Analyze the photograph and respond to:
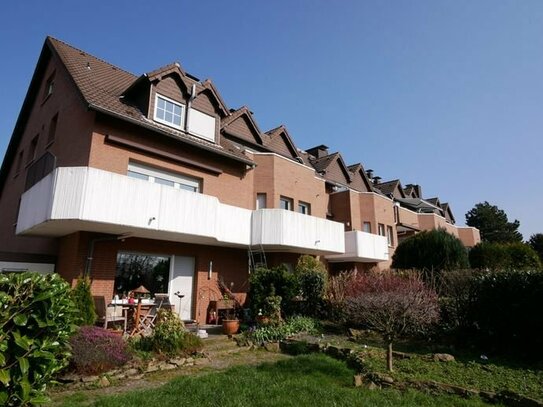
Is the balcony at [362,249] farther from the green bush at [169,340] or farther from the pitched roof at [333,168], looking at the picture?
the green bush at [169,340]

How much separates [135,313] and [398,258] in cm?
1638

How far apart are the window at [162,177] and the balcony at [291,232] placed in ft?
10.8

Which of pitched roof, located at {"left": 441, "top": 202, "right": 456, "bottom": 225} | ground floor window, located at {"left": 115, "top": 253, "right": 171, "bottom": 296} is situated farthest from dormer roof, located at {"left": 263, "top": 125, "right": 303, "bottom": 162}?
pitched roof, located at {"left": 441, "top": 202, "right": 456, "bottom": 225}

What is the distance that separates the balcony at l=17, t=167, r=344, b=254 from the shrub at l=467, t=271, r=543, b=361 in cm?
860

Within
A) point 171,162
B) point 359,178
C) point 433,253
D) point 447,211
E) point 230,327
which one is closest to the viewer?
point 230,327

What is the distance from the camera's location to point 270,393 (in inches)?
259

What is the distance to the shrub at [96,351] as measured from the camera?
7785 millimetres

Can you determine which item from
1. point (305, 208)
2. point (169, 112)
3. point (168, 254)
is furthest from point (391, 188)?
point (168, 254)

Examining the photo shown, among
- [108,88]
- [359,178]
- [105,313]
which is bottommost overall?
[105,313]

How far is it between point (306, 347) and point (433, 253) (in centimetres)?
1337

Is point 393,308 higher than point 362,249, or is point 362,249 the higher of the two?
point 362,249

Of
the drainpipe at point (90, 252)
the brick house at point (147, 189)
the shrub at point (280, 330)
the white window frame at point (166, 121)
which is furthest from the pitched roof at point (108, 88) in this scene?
the shrub at point (280, 330)

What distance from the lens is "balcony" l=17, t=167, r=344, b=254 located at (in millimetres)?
11305

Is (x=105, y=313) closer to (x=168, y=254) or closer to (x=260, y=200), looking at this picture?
(x=168, y=254)
